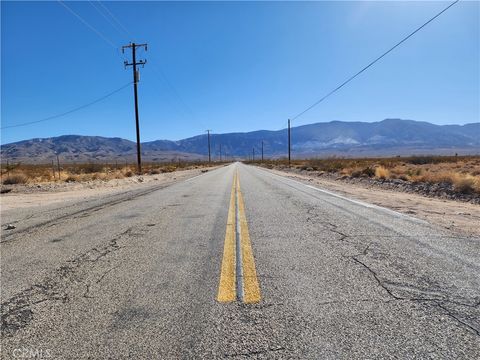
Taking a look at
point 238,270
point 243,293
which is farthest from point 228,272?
point 243,293

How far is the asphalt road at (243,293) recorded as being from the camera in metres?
2.63

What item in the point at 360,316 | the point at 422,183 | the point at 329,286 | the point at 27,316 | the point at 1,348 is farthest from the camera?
the point at 422,183

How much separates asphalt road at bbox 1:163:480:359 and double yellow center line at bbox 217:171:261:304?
3 cm

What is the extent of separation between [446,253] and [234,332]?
3535 millimetres

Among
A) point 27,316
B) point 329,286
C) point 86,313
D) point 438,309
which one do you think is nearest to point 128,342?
point 86,313

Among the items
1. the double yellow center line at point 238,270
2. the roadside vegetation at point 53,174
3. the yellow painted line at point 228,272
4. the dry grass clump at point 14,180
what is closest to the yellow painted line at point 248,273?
the double yellow center line at point 238,270

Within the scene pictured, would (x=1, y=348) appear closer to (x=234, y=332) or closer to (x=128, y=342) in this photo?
(x=128, y=342)

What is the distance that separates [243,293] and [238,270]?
0.73 m

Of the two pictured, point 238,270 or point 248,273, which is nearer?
point 248,273

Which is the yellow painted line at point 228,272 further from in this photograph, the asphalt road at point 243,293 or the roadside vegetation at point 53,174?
the roadside vegetation at point 53,174

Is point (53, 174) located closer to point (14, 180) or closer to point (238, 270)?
point (14, 180)

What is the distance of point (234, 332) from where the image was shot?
278 centimetres

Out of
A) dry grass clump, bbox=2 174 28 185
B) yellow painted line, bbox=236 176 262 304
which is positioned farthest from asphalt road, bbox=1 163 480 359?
dry grass clump, bbox=2 174 28 185

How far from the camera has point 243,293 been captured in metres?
3.55
